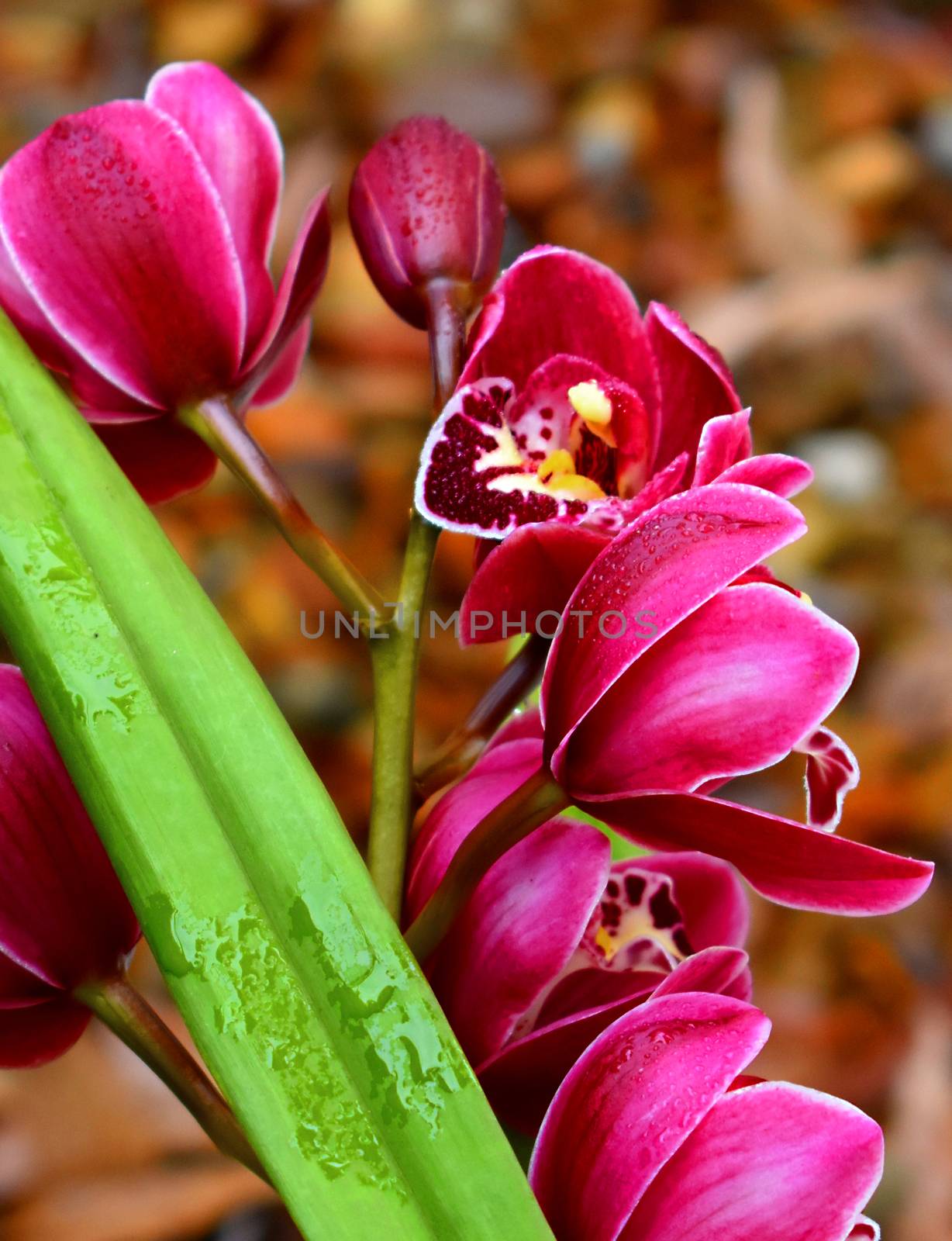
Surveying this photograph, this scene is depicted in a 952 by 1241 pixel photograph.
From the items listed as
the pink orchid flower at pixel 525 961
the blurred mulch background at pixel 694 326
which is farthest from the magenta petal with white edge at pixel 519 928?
the blurred mulch background at pixel 694 326

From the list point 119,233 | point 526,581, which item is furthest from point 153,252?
point 526,581

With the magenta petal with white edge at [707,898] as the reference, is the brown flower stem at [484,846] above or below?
above

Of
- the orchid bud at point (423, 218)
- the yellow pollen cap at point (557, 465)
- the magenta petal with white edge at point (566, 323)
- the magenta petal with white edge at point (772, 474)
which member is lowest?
the yellow pollen cap at point (557, 465)

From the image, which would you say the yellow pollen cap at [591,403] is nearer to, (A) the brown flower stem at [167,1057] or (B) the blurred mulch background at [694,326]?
(A) the brown flower stem at [167,1057]

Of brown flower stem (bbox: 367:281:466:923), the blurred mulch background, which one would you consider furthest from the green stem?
the blurred mulch background

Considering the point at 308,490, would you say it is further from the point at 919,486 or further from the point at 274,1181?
the point at 274,1181

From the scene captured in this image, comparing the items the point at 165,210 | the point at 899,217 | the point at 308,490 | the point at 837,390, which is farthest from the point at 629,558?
the point at 899,217

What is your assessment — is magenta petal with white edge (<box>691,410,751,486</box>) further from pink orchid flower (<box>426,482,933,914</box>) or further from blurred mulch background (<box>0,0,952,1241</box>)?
blurred mulch background (<box>0,0,952,1241</box>)
